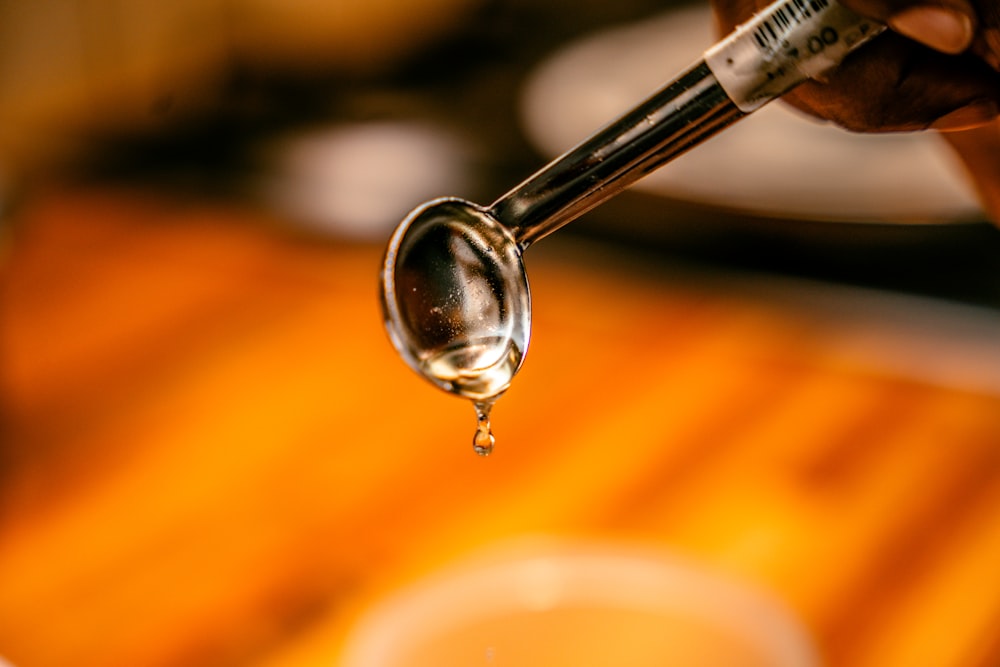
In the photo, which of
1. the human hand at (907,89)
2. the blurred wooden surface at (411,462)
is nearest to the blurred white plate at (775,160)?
the blurred wooden surface at (411,462)

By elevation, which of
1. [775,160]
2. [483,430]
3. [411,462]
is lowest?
[483,430]

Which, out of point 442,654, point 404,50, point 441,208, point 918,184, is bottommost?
point 442,654

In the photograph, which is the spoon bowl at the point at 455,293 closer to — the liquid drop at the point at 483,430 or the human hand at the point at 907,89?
the liquid drop at the point at 483,430

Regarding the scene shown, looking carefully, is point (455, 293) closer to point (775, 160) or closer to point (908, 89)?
point (908, 89)

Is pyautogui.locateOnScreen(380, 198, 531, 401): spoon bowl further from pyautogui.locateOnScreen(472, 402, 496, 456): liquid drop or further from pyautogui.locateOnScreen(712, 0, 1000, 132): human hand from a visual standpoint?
pyautogui.locateOnScreen(712, 0, 1000, 132): human hand

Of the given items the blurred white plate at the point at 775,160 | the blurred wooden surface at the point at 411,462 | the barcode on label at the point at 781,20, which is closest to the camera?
the barcode on label at the point at 781,20

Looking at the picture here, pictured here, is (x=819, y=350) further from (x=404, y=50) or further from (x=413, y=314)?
(x=404, y=50)

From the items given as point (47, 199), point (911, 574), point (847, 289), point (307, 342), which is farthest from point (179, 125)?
point (911, 574)

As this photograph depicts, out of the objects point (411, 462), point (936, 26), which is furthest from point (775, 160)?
point (936, 26)
